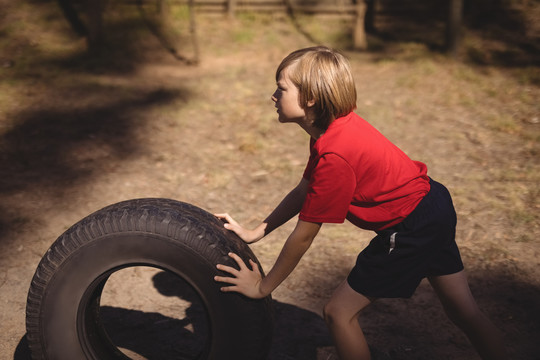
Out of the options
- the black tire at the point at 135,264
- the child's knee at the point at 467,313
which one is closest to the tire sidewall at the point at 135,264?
the black tire at the point at 135,264

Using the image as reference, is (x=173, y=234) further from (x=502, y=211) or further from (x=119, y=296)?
(x=502, y=211)

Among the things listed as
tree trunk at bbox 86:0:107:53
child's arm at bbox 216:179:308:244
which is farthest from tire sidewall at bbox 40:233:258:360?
tree trunk at bbox 86:0:107:53

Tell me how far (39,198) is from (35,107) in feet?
6.34

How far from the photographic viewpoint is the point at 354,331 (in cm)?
207

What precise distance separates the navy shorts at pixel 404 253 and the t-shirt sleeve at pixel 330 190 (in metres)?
0.27

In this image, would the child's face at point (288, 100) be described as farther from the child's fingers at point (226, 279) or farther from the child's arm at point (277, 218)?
the child's fingers at point (226, 279)

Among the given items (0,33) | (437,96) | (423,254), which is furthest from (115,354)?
(0,33)

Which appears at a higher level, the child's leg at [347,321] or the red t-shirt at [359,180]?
the red t-shirt at [359,180]

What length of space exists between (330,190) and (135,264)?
33.6 inches

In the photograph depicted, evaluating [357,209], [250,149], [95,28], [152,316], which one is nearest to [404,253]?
[357,209]

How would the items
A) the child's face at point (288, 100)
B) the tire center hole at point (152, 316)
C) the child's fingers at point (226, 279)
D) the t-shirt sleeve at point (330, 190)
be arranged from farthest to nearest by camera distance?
the tire center hole at point (152, 316), the child's fingers at point (226, 279), the child's face at point (288, 100), the t-shirt sleeve at point (330, 190)

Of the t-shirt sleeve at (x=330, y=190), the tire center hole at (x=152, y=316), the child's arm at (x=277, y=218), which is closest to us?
the t-shirt sleeve at (x=330, y=190)

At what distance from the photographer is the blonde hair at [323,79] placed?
192cm

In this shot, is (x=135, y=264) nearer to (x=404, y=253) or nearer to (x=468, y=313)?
(x=404, y=253)
